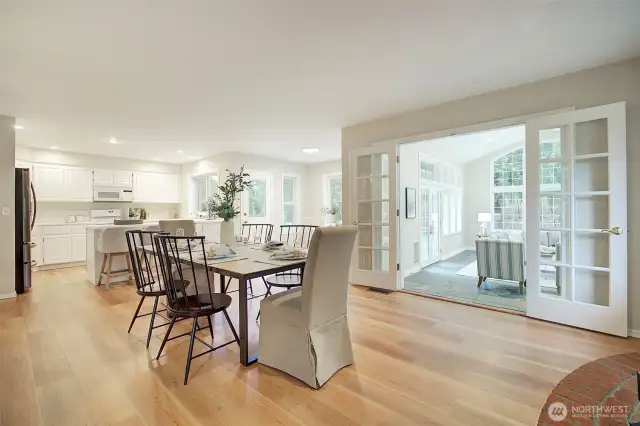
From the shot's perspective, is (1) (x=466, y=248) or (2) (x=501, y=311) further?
(1) (x=466, y=248)

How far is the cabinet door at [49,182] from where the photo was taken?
589 cm

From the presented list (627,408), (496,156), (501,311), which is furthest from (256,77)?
(496,156)

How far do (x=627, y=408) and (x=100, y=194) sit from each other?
809 cm

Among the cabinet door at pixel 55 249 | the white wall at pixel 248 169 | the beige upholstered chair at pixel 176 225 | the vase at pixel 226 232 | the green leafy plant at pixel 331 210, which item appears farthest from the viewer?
the green leafy plant at pixel 331 210

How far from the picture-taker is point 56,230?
5.82m

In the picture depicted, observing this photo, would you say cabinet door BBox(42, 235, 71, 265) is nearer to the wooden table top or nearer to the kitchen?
the kitchen

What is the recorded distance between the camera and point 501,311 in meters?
3.37

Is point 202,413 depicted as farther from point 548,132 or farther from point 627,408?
point 548,132

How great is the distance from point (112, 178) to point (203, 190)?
6.29 ft

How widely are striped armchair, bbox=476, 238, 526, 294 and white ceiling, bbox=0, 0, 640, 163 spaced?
2.21 m

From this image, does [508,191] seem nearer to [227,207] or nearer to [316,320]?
[227,207]

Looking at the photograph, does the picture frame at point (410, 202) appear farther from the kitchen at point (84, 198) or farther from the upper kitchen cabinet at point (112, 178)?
the upper kitchen cabinet at point (112, 178)

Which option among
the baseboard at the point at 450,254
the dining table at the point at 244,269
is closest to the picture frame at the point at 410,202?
the baseboard at the point at 450,254

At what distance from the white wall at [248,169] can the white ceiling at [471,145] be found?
3347 millimetres
